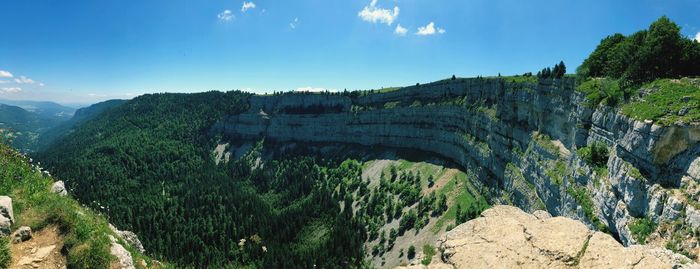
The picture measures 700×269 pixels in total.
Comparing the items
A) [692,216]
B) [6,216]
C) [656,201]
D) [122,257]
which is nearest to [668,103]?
[656,201]

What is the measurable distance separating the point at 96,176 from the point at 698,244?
732 ft

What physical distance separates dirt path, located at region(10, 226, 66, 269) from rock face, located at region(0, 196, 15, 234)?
2.43 feet

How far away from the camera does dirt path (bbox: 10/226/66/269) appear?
1499 centimetres

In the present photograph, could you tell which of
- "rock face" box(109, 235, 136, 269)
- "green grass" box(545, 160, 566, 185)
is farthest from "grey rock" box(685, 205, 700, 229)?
"rock face" box(109, 235, 136, 269)

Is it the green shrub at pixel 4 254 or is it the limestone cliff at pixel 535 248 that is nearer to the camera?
the green shrub at pixel 4 254

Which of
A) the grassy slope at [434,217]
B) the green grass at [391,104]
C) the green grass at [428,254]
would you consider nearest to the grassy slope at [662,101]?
the green grass at [428,254]

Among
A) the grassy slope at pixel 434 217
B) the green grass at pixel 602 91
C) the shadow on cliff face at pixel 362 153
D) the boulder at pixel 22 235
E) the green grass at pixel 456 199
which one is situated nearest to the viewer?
the boulder at pixel 22 235

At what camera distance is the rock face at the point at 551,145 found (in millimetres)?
34938

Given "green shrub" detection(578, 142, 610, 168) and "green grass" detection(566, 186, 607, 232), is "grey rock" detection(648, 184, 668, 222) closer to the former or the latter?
"green grass" detection(566, 186, 607, 232)

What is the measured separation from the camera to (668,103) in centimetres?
3800

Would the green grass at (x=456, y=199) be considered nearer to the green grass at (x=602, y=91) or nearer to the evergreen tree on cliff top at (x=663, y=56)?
the green grass at (x=602, y=91)

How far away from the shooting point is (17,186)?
67.3 ft

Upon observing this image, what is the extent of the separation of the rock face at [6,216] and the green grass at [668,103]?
48.6 m

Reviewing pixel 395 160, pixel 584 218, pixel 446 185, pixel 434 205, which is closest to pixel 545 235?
pixel 584 218
